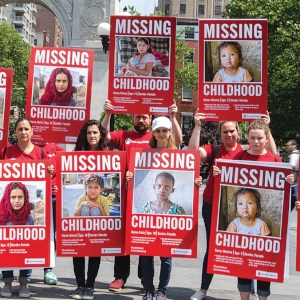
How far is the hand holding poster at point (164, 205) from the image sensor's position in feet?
23.1

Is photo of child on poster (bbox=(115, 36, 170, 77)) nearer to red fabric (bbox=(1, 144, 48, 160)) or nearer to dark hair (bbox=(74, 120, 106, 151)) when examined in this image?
dark hair (bbox=(74, 120, 106, 151))

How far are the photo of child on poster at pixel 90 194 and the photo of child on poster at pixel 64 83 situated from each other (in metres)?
1.10

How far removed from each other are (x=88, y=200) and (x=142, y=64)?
1615mm

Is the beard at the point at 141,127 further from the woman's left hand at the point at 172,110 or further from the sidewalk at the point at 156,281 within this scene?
the sidewalk at the point at 156,281

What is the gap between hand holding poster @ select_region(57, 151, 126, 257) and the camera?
23.5 feet

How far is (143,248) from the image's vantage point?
23.1ft

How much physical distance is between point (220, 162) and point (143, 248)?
1.20m

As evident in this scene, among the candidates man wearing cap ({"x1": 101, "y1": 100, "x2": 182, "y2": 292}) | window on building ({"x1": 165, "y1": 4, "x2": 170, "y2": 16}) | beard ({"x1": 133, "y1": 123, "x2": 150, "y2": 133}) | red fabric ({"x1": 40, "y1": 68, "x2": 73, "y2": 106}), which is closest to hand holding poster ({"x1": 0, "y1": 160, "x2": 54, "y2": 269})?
man wearing cap ({"x1": 101, "y1": 100, "x2": 182, "y2": 292})

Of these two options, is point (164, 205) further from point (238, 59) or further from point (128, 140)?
point (238, 59)

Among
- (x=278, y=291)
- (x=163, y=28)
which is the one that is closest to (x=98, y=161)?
A: (x=163, y=28)

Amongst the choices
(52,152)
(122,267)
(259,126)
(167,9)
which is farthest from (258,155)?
(167,9)

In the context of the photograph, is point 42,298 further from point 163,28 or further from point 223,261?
point 163,28

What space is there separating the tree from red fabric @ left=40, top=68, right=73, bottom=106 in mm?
24744

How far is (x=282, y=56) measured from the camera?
34.2 meters
